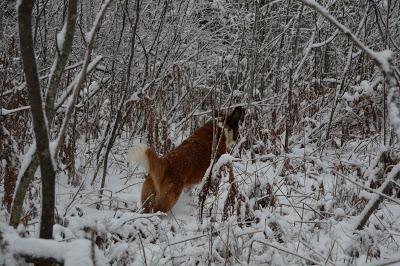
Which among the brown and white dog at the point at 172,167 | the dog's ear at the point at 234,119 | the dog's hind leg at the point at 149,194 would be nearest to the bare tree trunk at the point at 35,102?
the brown and white dog at the point at 172,167

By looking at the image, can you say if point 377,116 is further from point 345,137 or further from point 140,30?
point 140,30

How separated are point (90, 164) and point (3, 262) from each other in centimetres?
380

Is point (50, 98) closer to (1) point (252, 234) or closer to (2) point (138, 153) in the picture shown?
(1) point (252, 234)

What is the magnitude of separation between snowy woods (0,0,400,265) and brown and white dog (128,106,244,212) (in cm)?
14

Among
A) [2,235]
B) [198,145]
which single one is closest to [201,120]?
[198,145]

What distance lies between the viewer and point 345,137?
17.7 feet

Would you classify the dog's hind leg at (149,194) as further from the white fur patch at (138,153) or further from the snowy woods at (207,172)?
the white fur patch at (138,153)

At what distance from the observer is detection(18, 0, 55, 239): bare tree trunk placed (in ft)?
3.68

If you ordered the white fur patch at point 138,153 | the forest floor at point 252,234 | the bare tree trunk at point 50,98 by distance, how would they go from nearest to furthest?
the bare tree trunk at point 50,98
the forest floor at point 252,234
the white fur patch at point 138,153

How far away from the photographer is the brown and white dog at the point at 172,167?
142 inches

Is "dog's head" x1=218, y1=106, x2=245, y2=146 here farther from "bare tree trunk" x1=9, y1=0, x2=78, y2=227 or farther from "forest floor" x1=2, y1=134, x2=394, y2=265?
"bare tree trunk" x1=9, y1=0, x2=78, y2=227

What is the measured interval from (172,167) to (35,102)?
9.64 ft

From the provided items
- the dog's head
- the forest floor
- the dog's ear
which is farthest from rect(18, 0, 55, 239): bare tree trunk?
the dog's ear

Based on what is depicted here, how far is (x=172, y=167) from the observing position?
4047 mm
